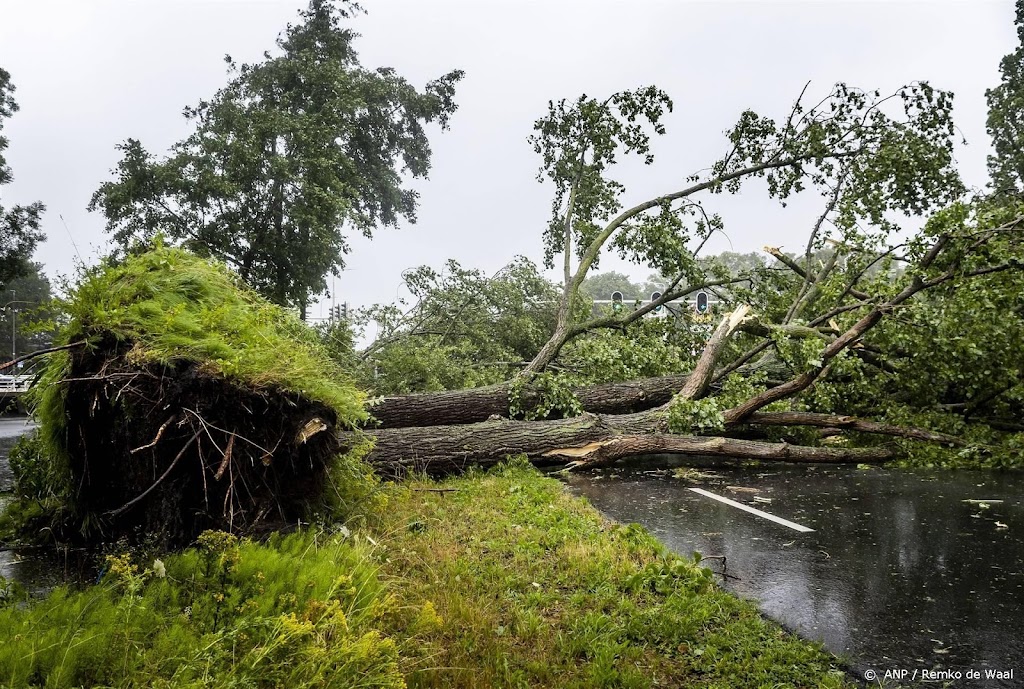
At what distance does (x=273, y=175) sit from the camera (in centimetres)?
1673

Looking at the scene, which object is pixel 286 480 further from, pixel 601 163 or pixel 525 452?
pixel 601 163

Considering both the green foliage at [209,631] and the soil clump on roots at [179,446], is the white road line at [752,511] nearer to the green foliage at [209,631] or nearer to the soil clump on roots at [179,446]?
the green foliage at [209,631]

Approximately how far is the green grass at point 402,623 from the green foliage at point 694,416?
4.22 meters

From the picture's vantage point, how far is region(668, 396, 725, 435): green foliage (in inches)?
322

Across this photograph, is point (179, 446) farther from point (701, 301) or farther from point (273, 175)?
point (273, 175)

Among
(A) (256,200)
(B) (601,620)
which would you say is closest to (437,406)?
(B) (601,620)

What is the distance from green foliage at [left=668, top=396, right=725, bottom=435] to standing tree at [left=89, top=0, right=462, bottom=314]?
37.8ft

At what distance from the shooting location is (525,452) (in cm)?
764

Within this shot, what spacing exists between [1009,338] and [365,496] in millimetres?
8443

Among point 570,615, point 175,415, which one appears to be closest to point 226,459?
point 175,415

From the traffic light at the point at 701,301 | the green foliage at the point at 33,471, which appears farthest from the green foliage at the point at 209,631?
the traffic light at the point at 701,301

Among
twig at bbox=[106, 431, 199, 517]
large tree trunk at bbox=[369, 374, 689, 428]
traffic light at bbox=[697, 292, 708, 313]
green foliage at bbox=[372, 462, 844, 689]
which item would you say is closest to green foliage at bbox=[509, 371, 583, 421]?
large tree trunk at bbox=[369, 374, 689, 428]

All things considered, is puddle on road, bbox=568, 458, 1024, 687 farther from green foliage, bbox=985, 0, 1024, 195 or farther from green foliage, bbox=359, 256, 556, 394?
green foliage, bbox=985, 0, 1024, 195

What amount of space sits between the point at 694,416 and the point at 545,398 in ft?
6.96
